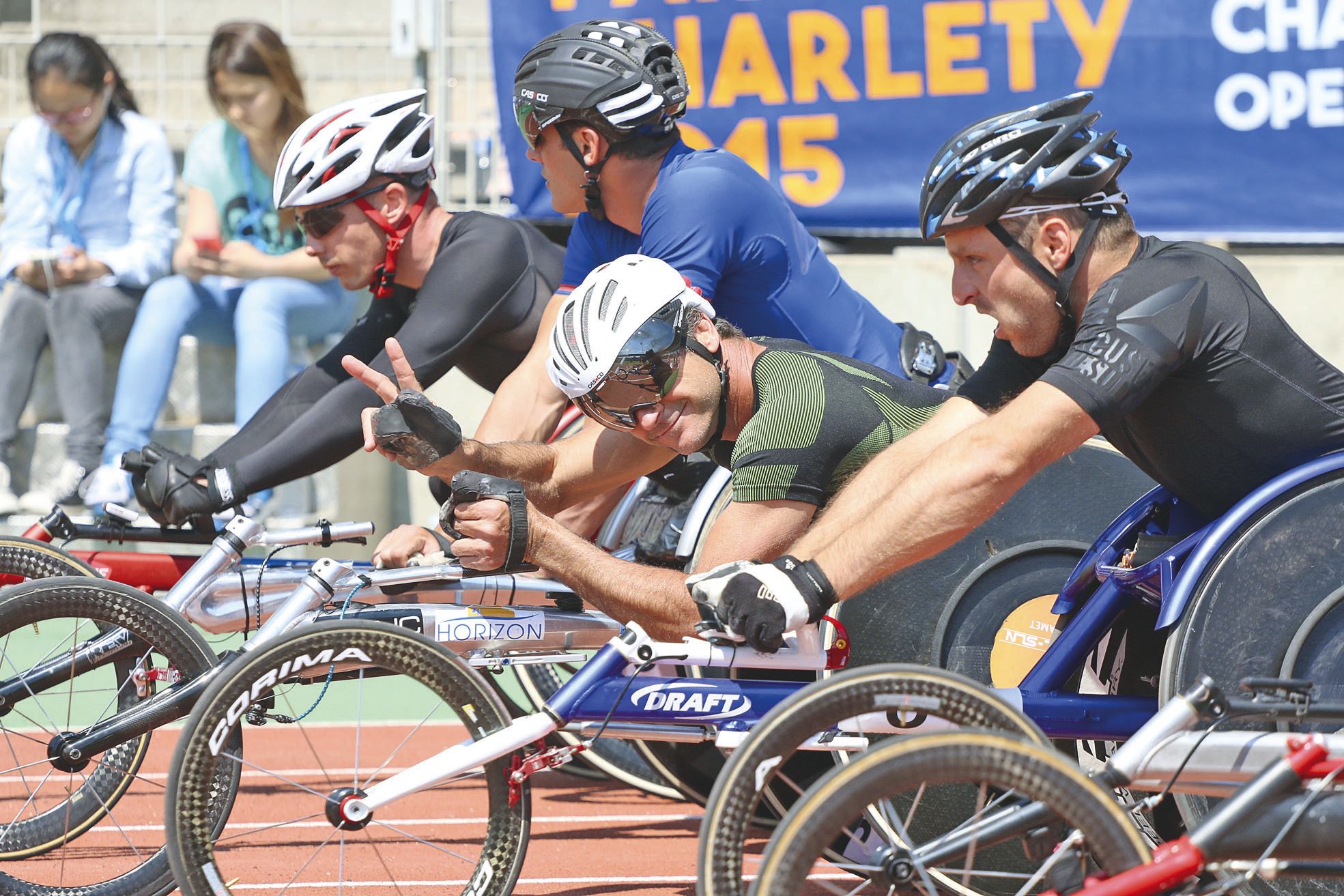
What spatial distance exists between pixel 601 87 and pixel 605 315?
129 cm

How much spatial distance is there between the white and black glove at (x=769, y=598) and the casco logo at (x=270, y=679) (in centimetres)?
72

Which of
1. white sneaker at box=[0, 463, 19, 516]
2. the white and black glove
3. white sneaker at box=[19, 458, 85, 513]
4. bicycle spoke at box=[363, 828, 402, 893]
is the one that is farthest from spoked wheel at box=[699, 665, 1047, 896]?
white sneaker at box=[0, 463, 19, 516]

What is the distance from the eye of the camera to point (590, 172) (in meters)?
5.03

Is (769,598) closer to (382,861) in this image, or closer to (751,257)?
(382,861)

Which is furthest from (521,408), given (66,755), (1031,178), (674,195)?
(1031,178)

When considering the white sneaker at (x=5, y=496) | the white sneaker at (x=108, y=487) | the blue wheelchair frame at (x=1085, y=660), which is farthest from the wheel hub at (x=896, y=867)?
the white sneaker at (x=5, y=496)

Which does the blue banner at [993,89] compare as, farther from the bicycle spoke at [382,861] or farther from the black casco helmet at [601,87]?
the bicycle spoke at [382,861]

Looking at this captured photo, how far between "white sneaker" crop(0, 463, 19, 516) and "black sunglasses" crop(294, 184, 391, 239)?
4.07 m

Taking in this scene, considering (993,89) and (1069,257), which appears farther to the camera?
(993,89)

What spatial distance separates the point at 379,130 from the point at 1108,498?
247cm

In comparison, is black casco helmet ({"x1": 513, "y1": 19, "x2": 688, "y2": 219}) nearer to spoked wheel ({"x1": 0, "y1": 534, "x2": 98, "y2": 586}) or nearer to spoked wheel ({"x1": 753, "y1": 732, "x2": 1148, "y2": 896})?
spoked wheel ({"x1": 0, "y1": 534, "x2": 98, "y2": 586})

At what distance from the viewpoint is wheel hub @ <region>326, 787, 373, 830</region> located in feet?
10.9

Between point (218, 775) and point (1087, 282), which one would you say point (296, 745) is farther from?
point (1087, 282)

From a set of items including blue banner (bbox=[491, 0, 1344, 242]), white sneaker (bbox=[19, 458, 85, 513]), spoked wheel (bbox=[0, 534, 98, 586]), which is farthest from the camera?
white sneaker (bbox=[19, 458, 85, 513])
